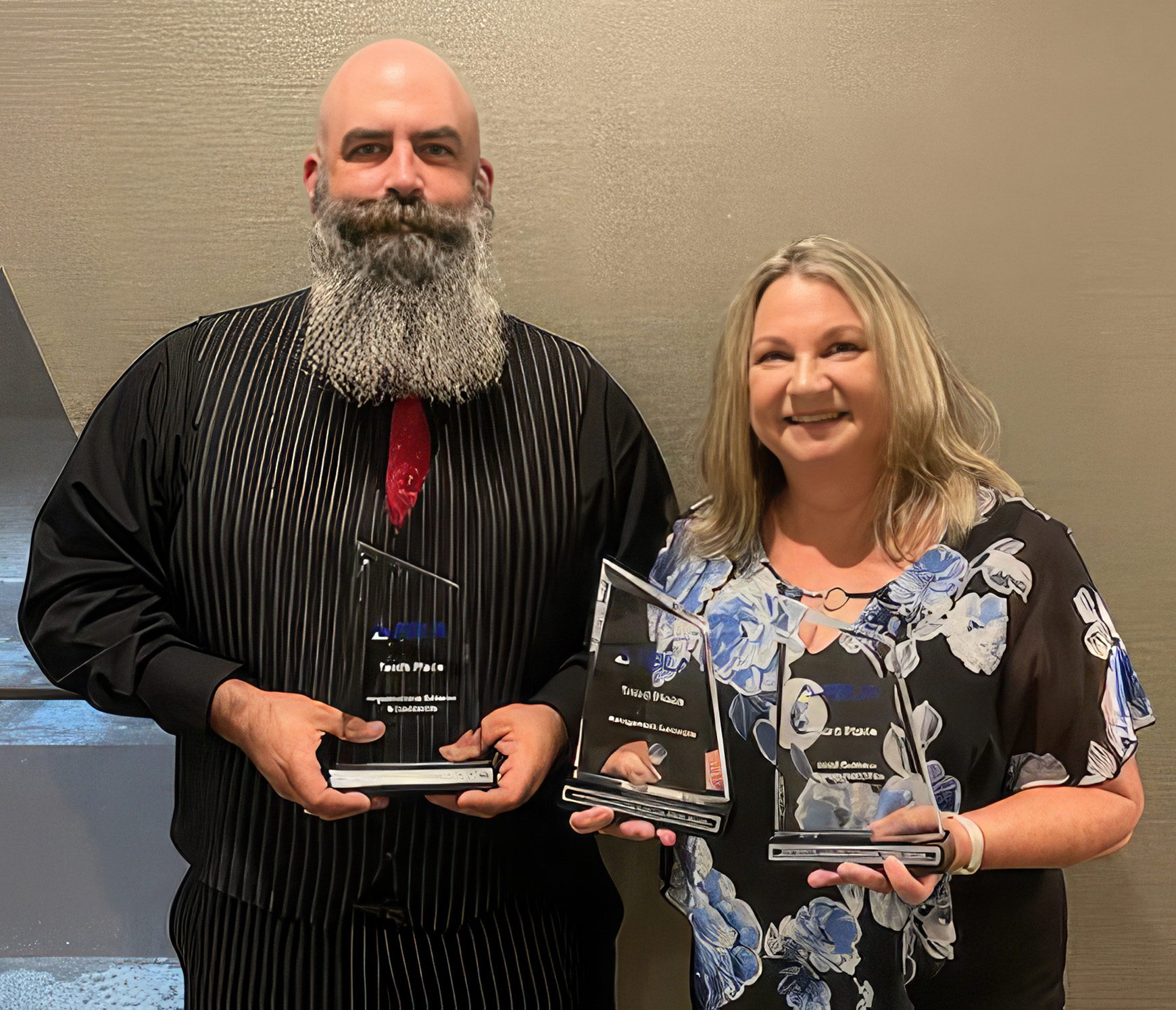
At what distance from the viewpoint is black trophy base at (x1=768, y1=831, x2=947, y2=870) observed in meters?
1.15

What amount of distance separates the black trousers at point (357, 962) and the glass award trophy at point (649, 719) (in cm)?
38

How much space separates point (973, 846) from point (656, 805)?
0.38m

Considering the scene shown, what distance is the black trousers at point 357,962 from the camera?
4.84ft

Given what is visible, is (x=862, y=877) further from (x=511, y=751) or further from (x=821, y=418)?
(x=821, y=418)

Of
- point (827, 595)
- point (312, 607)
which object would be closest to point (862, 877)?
point (827, 595)

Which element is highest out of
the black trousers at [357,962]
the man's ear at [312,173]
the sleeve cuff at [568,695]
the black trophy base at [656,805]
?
the man's ear at [312,173]

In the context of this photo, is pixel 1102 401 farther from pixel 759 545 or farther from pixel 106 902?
pixel 106 902

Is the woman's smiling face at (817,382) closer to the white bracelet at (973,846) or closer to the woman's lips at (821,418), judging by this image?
the woman's lips at (821,418)

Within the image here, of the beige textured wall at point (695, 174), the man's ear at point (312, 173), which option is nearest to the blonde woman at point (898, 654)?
the beige textured wall at point (695, 174)

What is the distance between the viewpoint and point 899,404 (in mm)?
1375

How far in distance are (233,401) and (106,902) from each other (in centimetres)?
115

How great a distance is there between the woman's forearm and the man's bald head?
1173mm

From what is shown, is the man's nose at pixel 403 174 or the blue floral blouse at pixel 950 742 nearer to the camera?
the blue floral blouse at pixel 950 742

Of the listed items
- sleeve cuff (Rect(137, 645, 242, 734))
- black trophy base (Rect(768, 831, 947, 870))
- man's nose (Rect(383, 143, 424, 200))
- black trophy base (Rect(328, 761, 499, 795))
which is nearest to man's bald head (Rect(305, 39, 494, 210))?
man's nose (Rect(383, 143, 424, 200))
